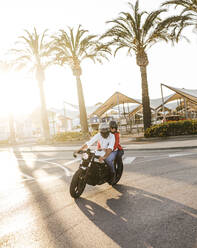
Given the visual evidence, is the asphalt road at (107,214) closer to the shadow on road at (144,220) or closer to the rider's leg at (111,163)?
the shadow on road at (144,220)

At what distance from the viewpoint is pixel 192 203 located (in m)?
5.03

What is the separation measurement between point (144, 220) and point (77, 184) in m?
1.98

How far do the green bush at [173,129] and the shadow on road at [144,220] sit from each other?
14013 millimetres

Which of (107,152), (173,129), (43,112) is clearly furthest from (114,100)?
(107,152)

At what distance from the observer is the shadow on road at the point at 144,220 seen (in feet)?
11.8

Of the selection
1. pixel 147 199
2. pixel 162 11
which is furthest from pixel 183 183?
pixel 162 11

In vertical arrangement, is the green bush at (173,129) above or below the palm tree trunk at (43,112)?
below

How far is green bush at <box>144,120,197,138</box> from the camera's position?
1883 cm

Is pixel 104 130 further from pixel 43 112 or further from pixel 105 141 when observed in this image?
pixel 43 112

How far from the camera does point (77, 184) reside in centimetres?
591

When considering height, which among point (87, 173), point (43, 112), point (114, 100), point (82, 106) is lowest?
point (87, 173)

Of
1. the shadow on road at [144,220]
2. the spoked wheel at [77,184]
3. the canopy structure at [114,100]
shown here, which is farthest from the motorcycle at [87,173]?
the canopy structure at [114,100]

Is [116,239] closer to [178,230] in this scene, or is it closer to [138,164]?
[178,230]

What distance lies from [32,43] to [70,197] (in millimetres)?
25048
